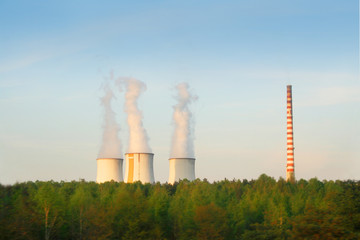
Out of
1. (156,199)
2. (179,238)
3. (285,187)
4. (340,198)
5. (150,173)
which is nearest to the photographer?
(340,198)

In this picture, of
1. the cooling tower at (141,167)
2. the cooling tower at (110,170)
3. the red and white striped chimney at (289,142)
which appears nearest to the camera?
the cooling tower at (110,170)

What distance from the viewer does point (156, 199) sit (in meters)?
27.9

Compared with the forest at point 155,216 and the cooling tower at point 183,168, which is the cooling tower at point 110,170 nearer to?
the forest at point 155,216

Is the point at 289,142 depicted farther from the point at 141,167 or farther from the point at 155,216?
the point at 155,216

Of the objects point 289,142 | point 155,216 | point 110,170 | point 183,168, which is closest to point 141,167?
point 110,170

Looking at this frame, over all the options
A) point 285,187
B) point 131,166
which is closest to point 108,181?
point 131,166

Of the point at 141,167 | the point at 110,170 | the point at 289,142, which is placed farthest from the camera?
the point at 289,142

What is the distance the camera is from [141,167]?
110 feet

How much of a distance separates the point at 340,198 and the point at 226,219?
5281 mm

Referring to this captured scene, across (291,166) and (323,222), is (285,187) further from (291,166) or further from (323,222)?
(323,222)

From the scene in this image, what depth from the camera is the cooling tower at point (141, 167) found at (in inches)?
1319

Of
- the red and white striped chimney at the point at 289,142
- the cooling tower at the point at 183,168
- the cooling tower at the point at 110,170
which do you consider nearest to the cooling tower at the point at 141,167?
the cooling tower at the point at 110,170

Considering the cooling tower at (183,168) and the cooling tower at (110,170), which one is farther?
the cooling tower at (183,168)

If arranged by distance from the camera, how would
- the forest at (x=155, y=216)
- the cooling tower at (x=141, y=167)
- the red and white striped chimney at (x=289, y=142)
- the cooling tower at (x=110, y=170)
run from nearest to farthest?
the forest at (x=155, y=216)
the cooling tower at (x=110, y=170)
the cooling tower at (x=141, y=167)
the red and white striped chimney at (x=289, y=142)
